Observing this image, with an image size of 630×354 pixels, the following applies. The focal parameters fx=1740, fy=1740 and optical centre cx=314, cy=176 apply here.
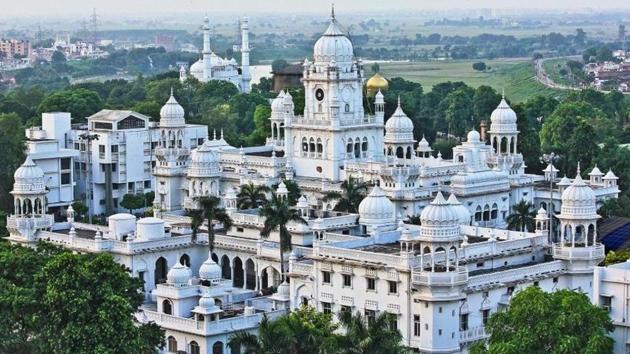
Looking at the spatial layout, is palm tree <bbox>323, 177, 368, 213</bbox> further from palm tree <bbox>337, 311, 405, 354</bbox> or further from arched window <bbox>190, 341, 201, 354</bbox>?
palm tree <bbox>337, 311, 405, 354</bbox>

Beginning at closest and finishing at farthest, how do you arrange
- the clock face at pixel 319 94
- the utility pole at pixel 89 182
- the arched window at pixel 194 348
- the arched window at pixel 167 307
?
the arched window at pixel 194 348 → the arched window at pixel 167 307 → the clock face at pixel 319 94 → the utility pole at pixel 89 182

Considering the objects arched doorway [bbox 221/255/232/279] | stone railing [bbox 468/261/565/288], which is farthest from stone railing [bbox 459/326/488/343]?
arched doorway [bbox 221/255/232/279]

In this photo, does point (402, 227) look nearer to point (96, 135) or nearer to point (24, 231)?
point (24, 231)

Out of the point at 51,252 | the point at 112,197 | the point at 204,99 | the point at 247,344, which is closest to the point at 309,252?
the point at 51,252

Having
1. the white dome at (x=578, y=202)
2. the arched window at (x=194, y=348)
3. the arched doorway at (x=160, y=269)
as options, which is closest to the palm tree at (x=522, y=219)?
the white dome at (x=578, y=202)

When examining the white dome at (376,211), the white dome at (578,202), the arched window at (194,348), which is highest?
the white dome at (578,202)

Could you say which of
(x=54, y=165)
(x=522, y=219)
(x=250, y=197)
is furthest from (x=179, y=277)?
(x=54, y=165)

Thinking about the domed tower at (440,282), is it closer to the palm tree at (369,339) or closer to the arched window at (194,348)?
the palm tree at (369,339)

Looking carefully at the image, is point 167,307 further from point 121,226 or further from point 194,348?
point 121,226
